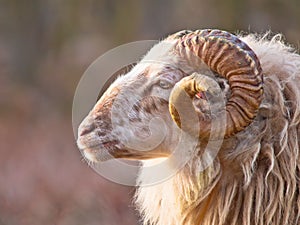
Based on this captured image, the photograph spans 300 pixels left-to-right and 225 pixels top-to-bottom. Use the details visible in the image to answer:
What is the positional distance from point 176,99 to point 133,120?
211 mm

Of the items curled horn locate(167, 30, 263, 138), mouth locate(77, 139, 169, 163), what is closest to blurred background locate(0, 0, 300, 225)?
mouth locate(77, 139, 169, 163)

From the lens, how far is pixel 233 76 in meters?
3.34

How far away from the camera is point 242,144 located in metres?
3.43

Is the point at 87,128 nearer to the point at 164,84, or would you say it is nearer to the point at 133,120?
the point at 133,120

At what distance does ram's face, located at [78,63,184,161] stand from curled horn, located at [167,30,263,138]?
0.11m

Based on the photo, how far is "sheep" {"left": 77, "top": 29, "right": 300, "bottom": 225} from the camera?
334 cm

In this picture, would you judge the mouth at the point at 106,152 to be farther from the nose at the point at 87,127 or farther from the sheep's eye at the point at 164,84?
the sheep's eye at the point at 164,84

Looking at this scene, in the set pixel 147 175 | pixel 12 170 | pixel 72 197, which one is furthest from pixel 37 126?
pixel 147 175

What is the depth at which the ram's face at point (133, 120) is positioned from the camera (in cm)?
340

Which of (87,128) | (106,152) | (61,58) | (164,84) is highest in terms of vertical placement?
(164,84)

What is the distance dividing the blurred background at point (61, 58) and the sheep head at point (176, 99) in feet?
15.5

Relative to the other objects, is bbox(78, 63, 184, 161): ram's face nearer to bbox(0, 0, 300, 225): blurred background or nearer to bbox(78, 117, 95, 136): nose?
bbox(78, 117, 95, 136): nose

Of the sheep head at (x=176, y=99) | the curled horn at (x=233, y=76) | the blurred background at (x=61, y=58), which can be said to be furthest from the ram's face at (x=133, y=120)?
the blurred background at (x=61, y=58)

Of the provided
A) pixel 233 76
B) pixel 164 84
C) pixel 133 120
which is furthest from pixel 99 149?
pixel 233 76
